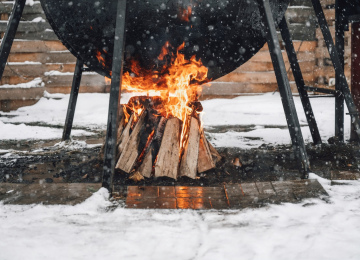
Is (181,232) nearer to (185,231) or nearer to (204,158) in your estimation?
(185,231)

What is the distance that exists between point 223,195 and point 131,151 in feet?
3.27

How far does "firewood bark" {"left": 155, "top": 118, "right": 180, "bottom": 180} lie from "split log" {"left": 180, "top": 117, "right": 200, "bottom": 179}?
0.22ft

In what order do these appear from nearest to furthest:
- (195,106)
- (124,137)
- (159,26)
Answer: (159,26) < (124,137) < (195,106)

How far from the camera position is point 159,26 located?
315cm

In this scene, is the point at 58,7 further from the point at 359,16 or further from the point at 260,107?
the point at 260,107

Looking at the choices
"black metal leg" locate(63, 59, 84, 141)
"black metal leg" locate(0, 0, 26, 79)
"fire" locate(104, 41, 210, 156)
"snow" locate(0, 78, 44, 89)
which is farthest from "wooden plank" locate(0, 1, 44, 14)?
"fire" locate(104, 41, 210, 156)

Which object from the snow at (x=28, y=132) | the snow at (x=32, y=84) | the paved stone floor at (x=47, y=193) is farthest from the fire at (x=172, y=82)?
the snow at (x=32, y=84)

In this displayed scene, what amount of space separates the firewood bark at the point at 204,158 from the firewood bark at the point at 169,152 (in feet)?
0.70

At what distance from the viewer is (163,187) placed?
2.91 meters

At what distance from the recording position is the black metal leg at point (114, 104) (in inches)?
109

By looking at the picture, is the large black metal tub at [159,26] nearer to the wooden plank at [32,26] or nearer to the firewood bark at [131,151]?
the firewood bark at [131,151]

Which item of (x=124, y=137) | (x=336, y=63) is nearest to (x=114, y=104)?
(x=124, y=137)

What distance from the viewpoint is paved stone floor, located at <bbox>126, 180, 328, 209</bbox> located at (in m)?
2.57

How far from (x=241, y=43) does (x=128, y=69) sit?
1.02 meters
